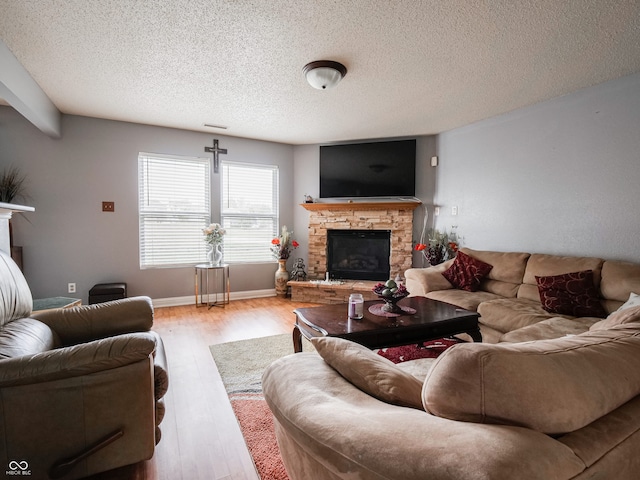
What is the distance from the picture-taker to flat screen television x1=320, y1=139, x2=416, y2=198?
184 inches

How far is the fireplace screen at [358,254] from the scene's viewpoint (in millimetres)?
4844

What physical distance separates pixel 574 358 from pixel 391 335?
58.3 inches

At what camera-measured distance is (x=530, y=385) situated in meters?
0.62

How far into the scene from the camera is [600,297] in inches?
102

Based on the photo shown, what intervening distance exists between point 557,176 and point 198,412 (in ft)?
12.8

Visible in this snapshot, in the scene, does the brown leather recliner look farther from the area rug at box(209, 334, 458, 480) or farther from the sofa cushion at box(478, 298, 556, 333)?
the sofa cushion at box(478, 298, 556, 333)

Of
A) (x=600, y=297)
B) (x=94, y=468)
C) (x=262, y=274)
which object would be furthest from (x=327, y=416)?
(x=262, y=274)

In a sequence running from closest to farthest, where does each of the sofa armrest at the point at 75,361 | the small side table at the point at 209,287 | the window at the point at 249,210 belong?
the sofa armrest at the point at 75,361 → the small side table at the point at 209,287 → the window at the point at 249,210

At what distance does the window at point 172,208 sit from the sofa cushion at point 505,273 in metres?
3.87

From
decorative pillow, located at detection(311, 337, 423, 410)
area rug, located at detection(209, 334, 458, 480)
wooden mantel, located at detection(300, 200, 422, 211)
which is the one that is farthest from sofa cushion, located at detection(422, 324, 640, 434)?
wooden mantel, located at detection(300, 200, 422, 211)

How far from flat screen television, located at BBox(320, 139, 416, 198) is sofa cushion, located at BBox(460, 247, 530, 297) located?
165 cm

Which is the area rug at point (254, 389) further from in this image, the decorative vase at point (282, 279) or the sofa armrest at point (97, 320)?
the decorative vase at point (282, 279)

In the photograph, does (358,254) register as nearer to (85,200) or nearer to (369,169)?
(369,169)

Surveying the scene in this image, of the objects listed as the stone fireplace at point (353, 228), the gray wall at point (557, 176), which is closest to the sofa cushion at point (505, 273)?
the gray wall at point (557, 176)
